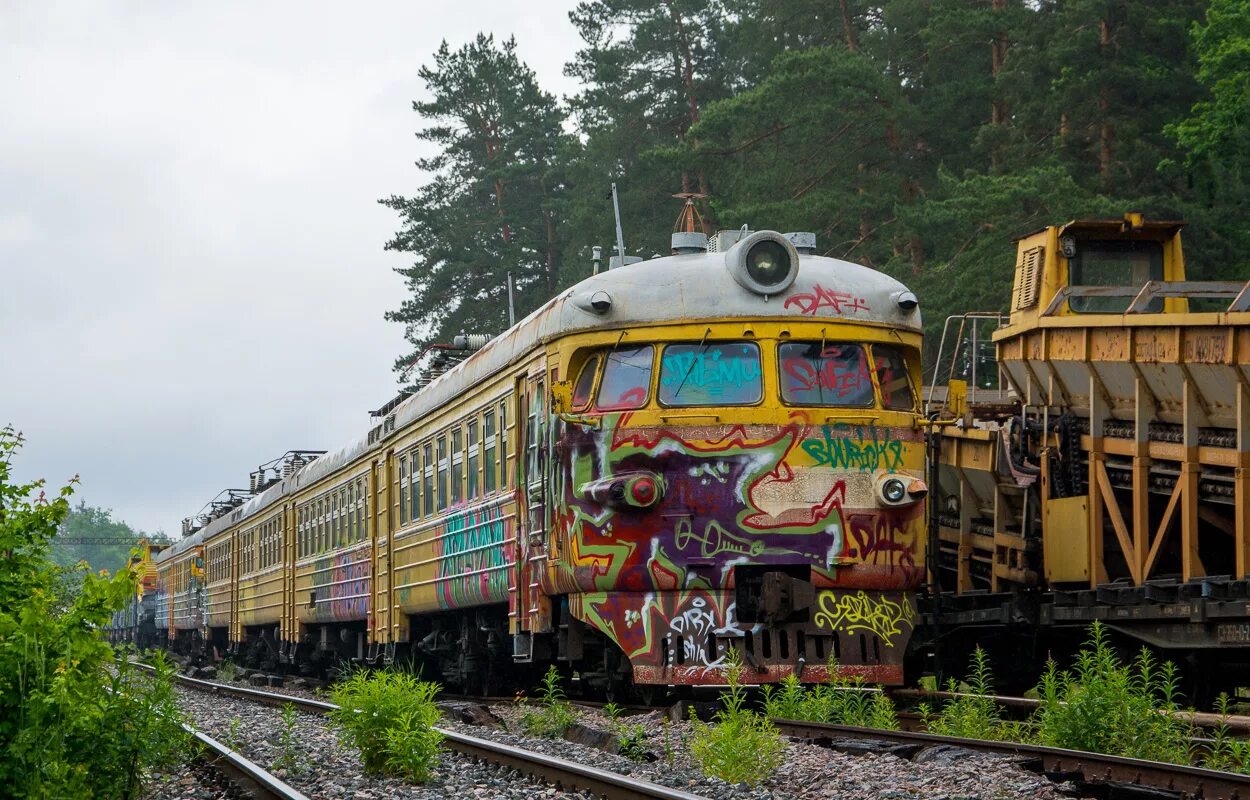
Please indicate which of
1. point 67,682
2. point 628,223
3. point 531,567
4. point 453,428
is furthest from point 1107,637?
point 628,223

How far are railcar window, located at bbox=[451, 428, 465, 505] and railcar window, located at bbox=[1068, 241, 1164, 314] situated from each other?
5.46m

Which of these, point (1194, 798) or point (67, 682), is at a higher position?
point (67, 682)

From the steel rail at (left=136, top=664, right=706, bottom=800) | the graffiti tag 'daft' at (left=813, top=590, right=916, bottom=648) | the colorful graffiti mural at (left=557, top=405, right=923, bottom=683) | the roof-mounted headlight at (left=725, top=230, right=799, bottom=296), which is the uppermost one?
the roof-mounted headlight at (left=725, top=230, right=799, bottom=296)

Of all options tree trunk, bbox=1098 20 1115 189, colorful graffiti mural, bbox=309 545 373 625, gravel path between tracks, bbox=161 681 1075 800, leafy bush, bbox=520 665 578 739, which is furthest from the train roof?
tree trunk, bbox=1098 20 1115 189

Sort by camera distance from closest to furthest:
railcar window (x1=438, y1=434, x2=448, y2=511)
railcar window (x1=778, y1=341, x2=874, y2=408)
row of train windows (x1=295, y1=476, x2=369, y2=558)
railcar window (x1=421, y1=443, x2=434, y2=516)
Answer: railcar window (x1=778, y1=341, x2=874, y2=408)
railcar window (x1=438, y1=434, x2=448, y2=511)
railcar window (x1=421, y1=443, x2=434, y2=516)
row of train windows (x1=295, y1=476, x2=369, y2=558)

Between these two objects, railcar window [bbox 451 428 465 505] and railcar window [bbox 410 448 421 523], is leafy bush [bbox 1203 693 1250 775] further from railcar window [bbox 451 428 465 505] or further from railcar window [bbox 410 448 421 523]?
railcar window [bbox 410 448 421 523]

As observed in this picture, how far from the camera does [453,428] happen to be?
16250mm

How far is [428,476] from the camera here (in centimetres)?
1727

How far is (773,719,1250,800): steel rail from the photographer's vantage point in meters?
7.22

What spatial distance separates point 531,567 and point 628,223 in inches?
1219

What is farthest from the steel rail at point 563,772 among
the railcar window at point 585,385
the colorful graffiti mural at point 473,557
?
the railcar window at point 585,385

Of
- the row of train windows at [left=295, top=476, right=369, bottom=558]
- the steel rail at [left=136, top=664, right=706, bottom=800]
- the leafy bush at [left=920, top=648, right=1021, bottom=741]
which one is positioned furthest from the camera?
the row of train windows at [left=295, top=476, right=369, bottom=558]

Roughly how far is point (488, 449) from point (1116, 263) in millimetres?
5579

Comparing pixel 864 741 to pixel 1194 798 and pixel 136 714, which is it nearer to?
pixel 1194 798
